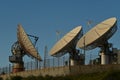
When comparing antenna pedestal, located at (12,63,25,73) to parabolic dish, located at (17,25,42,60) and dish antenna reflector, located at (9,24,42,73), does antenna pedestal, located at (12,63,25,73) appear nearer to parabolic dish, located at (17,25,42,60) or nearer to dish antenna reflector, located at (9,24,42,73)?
dish antenna reflector, located at (9,24,42,73)

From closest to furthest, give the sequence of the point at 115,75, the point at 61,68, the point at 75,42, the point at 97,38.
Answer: the point at 115,75 → the point at 61,68 → the point at 97,38 → the point at 75,42

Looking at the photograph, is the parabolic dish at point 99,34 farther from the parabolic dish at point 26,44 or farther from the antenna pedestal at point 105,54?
the parabolic dish at point 26,44

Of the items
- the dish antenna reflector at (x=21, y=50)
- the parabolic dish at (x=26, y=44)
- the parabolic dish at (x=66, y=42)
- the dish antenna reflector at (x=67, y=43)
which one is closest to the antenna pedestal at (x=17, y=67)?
the dish antenna reflector at (x=21, y=50)

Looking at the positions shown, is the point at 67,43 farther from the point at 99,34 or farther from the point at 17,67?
the point at 17,67

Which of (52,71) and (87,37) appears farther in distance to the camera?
(87,37)

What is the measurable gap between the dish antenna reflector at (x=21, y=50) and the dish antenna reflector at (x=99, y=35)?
10502 mm

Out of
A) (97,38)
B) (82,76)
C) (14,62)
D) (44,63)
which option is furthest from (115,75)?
(14,62)

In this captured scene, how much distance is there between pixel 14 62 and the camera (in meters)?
101

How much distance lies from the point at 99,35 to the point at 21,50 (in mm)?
28028

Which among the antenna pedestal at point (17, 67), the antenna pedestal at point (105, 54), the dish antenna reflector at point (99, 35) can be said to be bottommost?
the antenna pedestal at point (17, 67)

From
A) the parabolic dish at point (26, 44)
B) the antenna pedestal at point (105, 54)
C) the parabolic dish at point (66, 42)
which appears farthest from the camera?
the parabolic dish at point (26, 44)

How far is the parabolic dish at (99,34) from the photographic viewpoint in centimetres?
7256

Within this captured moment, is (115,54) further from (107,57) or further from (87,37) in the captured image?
(87,37)

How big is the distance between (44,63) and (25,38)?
927cm
